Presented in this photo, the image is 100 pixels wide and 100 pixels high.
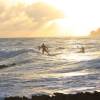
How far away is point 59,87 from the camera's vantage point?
92.9 feet

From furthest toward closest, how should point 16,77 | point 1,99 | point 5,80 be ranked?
point 16,77 → point 5,80 → point 1,99

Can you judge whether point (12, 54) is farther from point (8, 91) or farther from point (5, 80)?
point (8, 91)

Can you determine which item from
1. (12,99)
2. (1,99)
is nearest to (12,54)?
(1,99)

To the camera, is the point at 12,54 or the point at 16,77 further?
the point at 12,54

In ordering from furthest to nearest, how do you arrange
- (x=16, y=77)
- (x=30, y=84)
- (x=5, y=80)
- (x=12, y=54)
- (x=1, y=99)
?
(x=12, y=54)
(x=16, y=77)
(x=5, y=80)
(x=30, y=84)
(x=1, y=99)

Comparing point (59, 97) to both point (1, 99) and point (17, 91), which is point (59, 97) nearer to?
point (1, 99)

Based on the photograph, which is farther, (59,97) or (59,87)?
(59,87)

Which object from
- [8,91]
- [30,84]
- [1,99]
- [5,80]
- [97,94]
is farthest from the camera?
[5,80]

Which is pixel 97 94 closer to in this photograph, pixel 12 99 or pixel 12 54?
pixel 12 99

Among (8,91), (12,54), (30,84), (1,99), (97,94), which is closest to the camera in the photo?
(97,94)

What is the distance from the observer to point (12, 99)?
18.5 meters

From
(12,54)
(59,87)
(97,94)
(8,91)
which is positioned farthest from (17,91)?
(12,54)

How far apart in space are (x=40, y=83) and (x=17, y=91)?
4463 millimetres

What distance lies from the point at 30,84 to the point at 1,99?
740 centimetres
